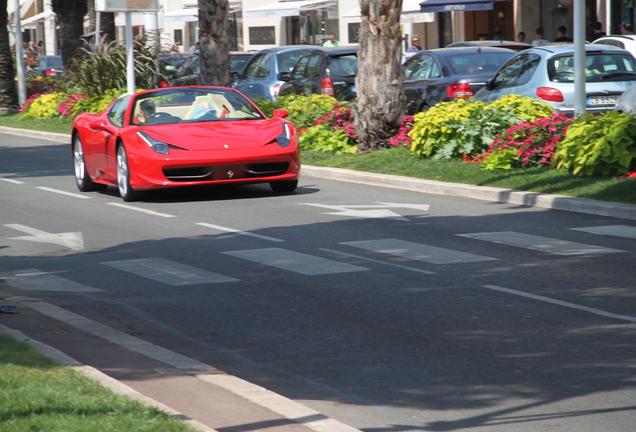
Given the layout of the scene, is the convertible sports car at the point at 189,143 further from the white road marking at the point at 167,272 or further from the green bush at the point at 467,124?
the white road marking at the point at 167,272

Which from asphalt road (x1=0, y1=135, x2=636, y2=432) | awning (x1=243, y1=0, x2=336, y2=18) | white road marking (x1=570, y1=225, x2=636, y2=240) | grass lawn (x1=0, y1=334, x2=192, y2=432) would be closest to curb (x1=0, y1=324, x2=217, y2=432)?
grass lawn (x1=0, y1=334, x2=192, y2=432)

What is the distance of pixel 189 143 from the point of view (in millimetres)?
16312

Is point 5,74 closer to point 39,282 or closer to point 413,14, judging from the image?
point 413,14

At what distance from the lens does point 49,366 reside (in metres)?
7.12

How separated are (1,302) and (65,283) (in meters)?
1.22

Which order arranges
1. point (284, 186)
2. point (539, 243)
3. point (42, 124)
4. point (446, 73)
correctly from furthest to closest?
1. point (42, 124)
2. point (446, 73)
3. point (284, 186)
4. point (539, 243)

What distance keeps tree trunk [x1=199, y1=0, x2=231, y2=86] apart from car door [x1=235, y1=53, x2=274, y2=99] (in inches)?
61.9

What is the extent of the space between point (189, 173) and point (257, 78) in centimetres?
1239

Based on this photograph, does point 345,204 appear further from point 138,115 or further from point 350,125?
point 350,125

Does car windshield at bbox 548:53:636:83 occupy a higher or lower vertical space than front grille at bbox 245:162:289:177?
higher

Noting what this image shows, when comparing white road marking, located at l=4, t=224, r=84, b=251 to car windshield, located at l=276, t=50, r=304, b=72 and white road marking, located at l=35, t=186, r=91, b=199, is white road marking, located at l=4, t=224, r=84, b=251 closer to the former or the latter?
white road marking, located at l=35, t=186, r=91, b=199

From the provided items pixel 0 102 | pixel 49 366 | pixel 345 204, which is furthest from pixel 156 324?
pixel 0 102

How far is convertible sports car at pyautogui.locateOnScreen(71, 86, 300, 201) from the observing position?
1623cm

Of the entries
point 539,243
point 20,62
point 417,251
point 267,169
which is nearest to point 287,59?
point 267,169
